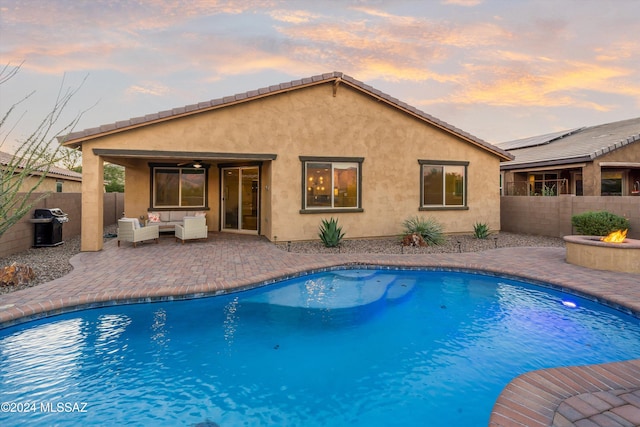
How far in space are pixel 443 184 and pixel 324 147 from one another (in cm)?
557

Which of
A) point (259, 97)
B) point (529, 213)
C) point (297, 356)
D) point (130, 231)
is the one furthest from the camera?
point (529, 213)

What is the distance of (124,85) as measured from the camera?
15594 mm

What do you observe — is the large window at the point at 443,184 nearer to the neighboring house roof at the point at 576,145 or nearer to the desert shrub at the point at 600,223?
the desert shrub at the point at 600,223

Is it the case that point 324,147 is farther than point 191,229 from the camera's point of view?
Yes

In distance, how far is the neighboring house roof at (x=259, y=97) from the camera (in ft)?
32.6

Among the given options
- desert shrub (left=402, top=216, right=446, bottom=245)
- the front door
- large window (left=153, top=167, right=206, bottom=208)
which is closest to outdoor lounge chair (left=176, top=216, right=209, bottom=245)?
the front door

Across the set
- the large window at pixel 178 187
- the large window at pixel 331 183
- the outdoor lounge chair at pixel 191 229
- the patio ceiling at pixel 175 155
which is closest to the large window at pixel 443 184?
the large window at pixel 331 183

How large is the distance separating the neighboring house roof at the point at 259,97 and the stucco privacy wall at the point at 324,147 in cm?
25

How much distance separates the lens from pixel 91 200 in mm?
10148

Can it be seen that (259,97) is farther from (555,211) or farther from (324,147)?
(555,211)

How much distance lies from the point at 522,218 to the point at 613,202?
11.8ft

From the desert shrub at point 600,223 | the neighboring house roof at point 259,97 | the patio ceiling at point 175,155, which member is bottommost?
the desert shrub at point 600,223

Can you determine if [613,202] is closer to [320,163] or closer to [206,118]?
[320,163]

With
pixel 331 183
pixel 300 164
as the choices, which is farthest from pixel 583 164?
pixel 300 164
